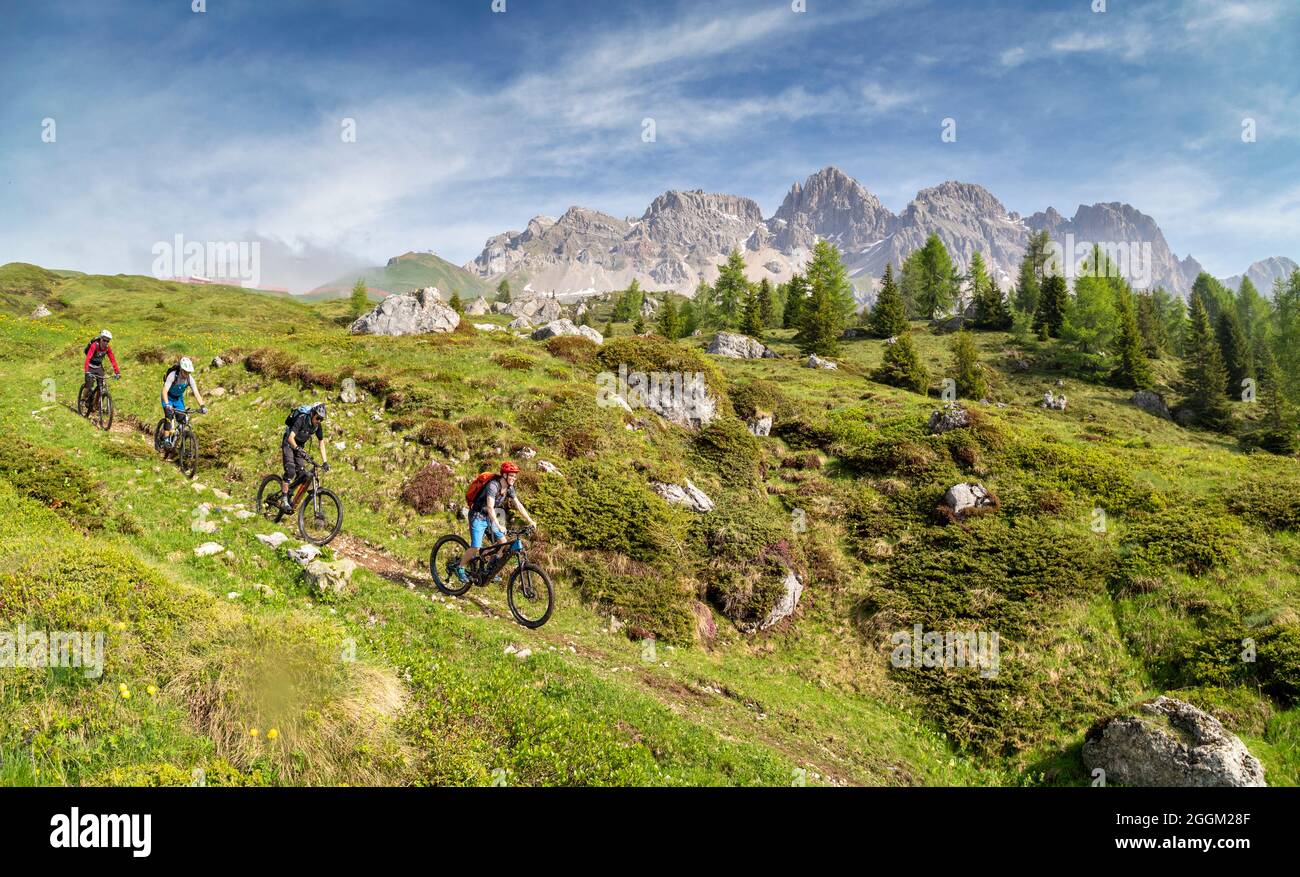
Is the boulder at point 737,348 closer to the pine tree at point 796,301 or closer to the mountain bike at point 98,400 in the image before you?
the pine tree at point 796,301

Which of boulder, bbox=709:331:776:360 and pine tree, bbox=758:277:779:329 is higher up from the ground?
pine tree, bbox=758:277:779:329

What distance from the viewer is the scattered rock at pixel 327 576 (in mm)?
12297

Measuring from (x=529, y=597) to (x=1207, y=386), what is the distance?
73.2 meters

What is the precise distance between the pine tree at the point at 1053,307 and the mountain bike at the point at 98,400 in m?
93.1

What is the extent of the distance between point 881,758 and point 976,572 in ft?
28.9

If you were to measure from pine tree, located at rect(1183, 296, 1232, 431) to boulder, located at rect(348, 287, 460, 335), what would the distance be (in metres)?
73.2

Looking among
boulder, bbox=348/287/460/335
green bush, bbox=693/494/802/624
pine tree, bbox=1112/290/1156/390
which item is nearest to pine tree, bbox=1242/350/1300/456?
Answer: pine tree, bbox=1112/290/1156/390

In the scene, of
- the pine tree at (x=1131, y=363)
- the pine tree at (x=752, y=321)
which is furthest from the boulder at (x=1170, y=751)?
the pine tree at (x=752, y=321)

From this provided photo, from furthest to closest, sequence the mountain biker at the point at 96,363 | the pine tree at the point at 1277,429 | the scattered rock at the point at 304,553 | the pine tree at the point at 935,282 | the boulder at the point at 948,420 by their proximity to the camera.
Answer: the pine tree at the point at 935,282 → the pine tree at the point at 1277,429 → the boulder at the point at 948,420 → the mountain biker at the point at 96,363 → the scattered rock at the point at 304,553

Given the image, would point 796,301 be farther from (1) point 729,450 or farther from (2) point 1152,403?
(1) point 729,450

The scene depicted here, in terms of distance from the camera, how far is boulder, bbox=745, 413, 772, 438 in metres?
32.0

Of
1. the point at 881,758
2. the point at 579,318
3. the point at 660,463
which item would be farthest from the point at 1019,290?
the point at 881,758

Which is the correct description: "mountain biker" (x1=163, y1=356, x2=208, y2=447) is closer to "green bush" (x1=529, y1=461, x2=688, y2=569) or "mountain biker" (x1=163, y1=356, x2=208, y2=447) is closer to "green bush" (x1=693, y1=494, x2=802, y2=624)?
"green bush" (x1=529, y1=461, x2=688, y2=569)
